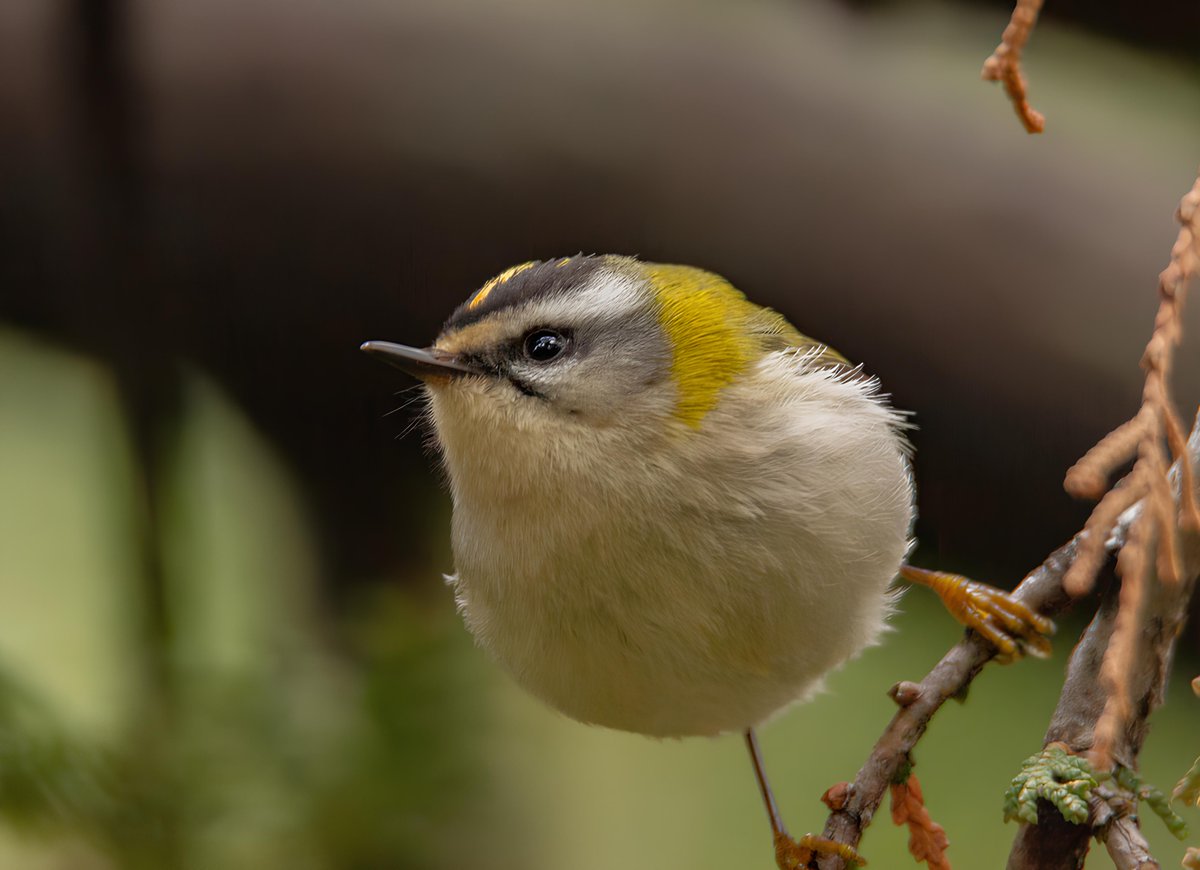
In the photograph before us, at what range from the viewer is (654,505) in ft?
4.92

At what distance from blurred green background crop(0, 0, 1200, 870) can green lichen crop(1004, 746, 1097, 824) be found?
35.6 inches

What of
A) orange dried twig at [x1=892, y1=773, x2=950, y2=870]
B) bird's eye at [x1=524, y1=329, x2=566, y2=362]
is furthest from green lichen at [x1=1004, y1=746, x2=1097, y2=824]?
bird's eye at [x1=524, y1=329, x2=566, y2=362]

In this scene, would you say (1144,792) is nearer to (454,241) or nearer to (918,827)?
(918,827)

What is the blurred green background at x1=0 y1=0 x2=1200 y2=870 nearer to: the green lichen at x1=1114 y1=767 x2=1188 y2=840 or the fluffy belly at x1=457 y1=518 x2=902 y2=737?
the fluffy belly at x1=457 y1=518 x2=902 y2=737

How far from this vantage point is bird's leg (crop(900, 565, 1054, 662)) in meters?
1.40

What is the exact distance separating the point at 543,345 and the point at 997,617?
2.34 feet

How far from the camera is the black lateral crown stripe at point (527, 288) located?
5.37 feet

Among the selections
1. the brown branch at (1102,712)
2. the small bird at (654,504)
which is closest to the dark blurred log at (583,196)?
the small bird at (654,504)

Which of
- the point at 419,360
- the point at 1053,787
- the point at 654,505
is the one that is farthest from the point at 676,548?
the point at 1053,787

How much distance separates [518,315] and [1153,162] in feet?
3.80

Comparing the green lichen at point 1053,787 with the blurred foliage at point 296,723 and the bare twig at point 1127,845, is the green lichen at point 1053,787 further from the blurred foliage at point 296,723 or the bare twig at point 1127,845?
the blurred foliage at point 296,723

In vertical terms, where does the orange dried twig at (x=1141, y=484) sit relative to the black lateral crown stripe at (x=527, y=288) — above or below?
Answer: below

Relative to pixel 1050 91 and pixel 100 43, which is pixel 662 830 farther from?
pixel 100 43

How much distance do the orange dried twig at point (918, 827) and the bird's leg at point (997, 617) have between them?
209 mm
